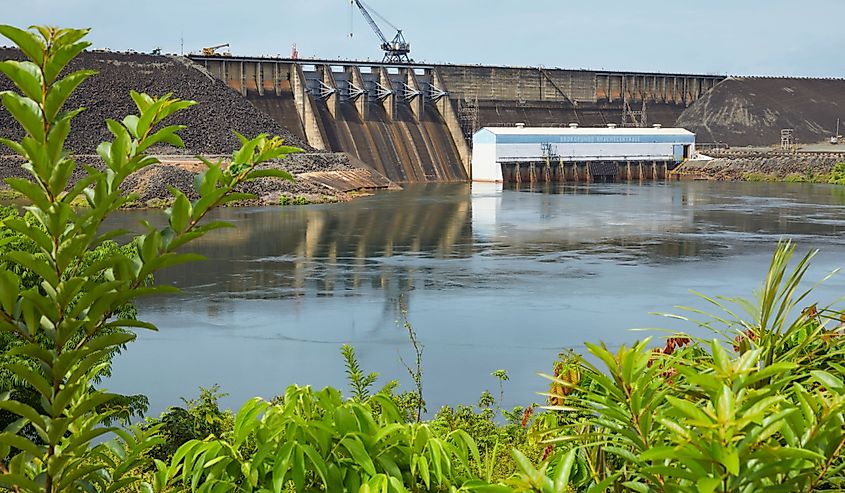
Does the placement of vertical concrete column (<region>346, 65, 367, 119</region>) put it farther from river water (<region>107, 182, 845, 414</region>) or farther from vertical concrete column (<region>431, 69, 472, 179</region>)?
river water (<region>107, 182, 845, 414</region>)

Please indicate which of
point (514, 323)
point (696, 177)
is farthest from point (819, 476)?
point (696, 177)

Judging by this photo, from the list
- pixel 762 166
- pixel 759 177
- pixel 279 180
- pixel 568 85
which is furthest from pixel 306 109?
pixel 762 166

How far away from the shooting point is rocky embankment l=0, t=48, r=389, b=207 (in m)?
37.6

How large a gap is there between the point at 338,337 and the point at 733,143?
53858 millimetres

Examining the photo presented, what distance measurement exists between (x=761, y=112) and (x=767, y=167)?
37.9 ft

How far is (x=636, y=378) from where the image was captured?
2482 millimetres

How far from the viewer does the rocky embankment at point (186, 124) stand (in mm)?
37562

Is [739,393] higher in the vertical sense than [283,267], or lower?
higher

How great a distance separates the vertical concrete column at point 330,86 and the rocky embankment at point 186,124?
3.83 meters

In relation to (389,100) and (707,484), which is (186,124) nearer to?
(389,100)

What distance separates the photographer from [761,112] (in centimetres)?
6544

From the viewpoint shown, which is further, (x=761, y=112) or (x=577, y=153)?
(x=761, y=112)

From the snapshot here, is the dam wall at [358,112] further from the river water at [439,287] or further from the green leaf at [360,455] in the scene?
the green leaf at [360,455]

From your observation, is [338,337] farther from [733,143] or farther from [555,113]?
[733,143]
